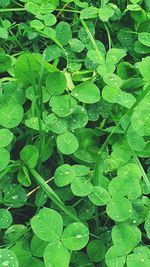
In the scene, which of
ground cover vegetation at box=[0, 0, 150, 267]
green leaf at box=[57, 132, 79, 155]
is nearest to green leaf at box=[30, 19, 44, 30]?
Result: ground cover vegetation at box=[0, 0, 150, 267]

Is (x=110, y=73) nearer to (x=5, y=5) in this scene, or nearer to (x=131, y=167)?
(x=131, y=167)

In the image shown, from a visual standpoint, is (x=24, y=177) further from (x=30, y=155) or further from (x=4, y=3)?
(x=4, y=3)

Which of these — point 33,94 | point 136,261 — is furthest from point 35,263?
point 33,94

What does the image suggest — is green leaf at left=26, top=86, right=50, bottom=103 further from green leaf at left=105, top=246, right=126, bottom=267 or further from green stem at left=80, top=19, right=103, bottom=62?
green leaf at left=105, top=246, right=126, bottom=267

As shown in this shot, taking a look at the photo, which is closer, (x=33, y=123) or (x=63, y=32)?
(x=33, y=123)

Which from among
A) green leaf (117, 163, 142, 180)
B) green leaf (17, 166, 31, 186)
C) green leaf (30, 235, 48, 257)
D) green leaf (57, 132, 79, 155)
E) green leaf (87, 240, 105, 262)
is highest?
green leaf (57, 132, 79, 155)

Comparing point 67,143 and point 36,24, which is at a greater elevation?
point 36,24

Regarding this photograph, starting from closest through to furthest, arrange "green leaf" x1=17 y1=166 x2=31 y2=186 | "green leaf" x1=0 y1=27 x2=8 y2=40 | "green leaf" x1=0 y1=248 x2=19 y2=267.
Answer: "green leaf" x1=0 y1=248 x2=19 y2=267, "green leaf" x1=17 y1=166 x2=31 y2=186, "green leaf" x1=0 y1=27 x2=8 y2=40

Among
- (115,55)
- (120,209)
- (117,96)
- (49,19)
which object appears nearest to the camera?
(120,209)
